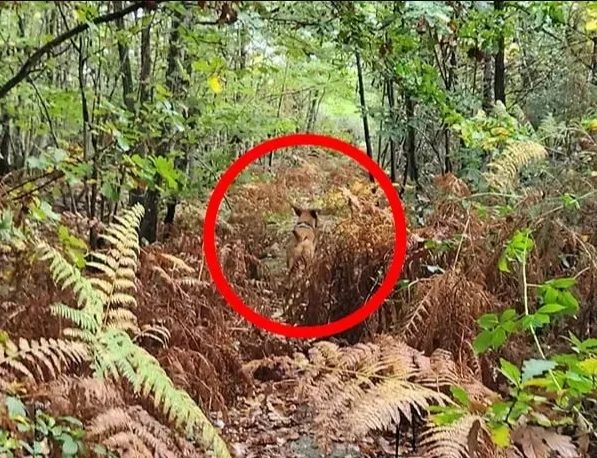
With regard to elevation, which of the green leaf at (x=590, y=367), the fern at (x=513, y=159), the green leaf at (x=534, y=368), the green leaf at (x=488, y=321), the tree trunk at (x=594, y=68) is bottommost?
the green leaf at (x=590, y=367)

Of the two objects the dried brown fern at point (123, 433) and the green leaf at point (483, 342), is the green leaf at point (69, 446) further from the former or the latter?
the green leaf at point (483, 342)

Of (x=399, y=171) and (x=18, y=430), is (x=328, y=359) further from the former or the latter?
(x=399, y=171)

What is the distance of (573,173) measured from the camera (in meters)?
3.99

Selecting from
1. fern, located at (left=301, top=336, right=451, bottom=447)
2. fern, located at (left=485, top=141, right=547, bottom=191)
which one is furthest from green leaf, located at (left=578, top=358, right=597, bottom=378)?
fern, located at (left=485, top=141, right=547, bottom=191)

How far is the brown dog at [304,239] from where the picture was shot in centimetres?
549

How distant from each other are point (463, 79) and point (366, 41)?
7.16 m

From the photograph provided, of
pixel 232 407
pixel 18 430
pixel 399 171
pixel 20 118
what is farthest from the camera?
pixel 399 171

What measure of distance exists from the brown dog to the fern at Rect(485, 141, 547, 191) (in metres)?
1.48

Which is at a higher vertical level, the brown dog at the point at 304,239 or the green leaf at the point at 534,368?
the green leaf at the point at 534,368

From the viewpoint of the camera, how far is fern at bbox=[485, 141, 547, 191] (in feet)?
13.9

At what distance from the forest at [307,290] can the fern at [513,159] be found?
0.02 meters

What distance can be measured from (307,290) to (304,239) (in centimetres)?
109

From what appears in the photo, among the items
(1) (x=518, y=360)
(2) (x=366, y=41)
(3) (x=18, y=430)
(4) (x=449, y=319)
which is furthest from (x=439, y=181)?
(3) (x=18, y=430)

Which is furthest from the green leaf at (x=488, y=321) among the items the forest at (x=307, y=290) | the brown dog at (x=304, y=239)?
the brown dog at (x=304, y=239)
